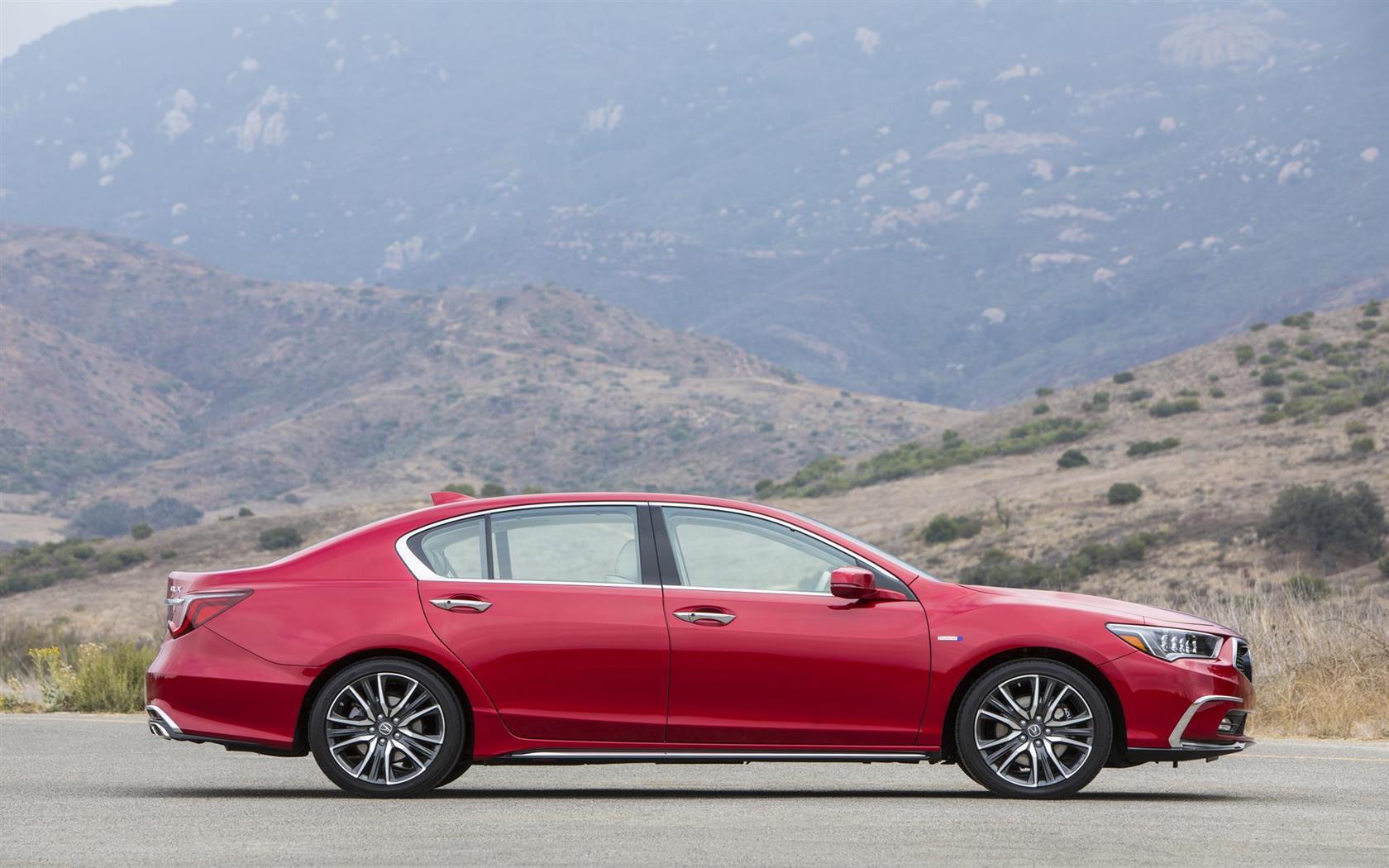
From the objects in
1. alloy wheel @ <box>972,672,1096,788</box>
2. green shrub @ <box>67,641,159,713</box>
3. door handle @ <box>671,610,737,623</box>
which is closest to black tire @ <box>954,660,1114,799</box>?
alloy wheel @ <box>972,672,1096,788</box>

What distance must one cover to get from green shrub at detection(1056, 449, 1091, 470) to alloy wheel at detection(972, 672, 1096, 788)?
193 ft

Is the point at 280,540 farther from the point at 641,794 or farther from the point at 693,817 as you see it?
the point at 693,817

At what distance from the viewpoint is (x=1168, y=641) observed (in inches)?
338

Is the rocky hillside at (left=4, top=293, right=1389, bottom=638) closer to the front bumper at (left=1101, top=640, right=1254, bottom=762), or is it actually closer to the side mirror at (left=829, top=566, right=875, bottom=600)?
the front bumper at (left=1101, top=640, right=1254, bottom=762)

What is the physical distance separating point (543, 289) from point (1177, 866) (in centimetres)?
17219

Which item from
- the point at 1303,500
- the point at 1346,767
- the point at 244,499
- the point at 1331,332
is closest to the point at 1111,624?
the point at 1346,767

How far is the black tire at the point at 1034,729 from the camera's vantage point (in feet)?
27.6

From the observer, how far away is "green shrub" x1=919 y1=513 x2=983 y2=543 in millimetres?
55375

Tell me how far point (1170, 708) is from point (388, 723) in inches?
146

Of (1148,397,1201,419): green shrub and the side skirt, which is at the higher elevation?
(1148,397,1201,419): green shrub

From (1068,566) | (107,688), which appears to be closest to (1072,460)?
(1068,566)

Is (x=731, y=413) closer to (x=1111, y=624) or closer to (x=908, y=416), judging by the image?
(x=908, y=416)

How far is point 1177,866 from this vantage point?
22.6ft

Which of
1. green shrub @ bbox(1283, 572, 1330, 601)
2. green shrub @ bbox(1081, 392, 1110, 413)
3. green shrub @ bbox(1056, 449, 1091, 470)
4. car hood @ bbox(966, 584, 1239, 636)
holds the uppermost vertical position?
green shrub @ bbox(1081, 392, 1110, 413)
